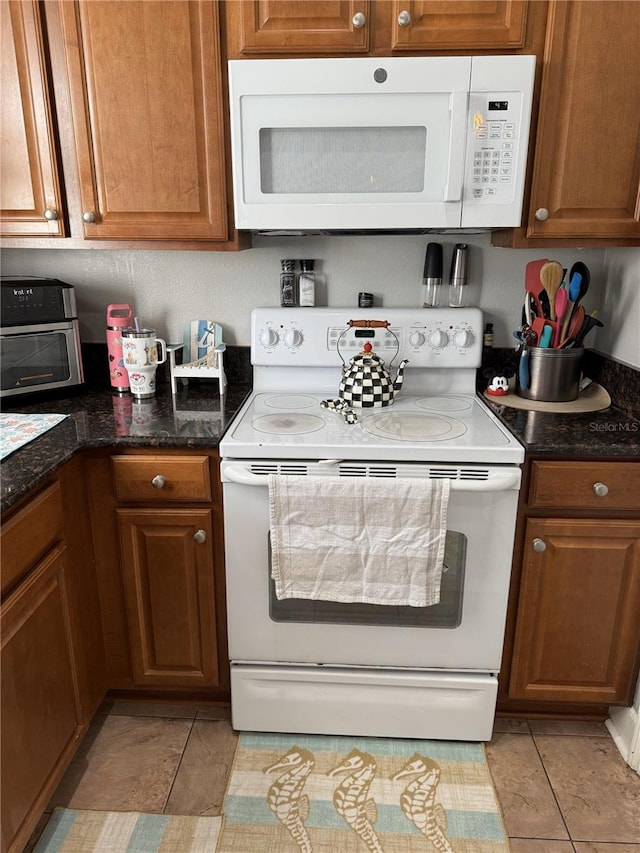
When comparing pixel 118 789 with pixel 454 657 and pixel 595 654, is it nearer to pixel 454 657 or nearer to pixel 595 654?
pixel 454 657

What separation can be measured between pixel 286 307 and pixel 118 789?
1451 millimetres

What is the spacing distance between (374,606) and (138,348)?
3.33ft

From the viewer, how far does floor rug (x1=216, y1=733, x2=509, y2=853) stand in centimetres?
149

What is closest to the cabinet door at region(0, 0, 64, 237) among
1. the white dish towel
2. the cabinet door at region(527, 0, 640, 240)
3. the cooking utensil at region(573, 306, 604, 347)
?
the white dish towel

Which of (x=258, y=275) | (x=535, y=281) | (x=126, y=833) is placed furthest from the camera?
(x=258, y=275)

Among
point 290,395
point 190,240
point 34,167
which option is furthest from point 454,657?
point 34,167

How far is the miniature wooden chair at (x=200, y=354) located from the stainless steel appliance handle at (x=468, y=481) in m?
0.49

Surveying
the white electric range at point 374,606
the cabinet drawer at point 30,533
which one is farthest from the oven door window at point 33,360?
the white electric range at point 374,606

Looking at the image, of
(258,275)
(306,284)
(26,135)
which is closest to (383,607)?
(306,284)

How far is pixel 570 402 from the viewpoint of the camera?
186 centimetres

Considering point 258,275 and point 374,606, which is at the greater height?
point 258,275

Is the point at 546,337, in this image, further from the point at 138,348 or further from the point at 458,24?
the point at 138,348

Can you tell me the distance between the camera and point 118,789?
163cm

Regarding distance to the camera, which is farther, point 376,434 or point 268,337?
point 268,337
